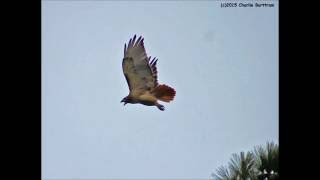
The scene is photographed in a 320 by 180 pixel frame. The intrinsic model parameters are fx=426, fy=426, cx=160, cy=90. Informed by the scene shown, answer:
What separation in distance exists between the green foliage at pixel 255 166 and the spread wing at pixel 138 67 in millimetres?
484

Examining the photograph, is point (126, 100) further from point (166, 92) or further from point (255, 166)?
point (255, 166)

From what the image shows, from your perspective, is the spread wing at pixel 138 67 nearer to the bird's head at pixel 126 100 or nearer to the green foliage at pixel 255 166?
the bird's head at pixel 126 100

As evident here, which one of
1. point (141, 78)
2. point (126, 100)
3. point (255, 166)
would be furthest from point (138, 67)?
point (255, 166)

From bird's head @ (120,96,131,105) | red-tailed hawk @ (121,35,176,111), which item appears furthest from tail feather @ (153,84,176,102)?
bird's head @ (120,96,131,105)

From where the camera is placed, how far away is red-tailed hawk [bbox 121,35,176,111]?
185cm

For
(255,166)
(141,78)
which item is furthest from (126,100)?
(255,166)

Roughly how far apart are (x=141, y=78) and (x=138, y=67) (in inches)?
2.2

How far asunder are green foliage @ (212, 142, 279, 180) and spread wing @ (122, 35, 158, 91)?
0.48m

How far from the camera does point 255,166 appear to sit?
5.53ft

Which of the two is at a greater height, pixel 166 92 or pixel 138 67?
pixel 138 67
